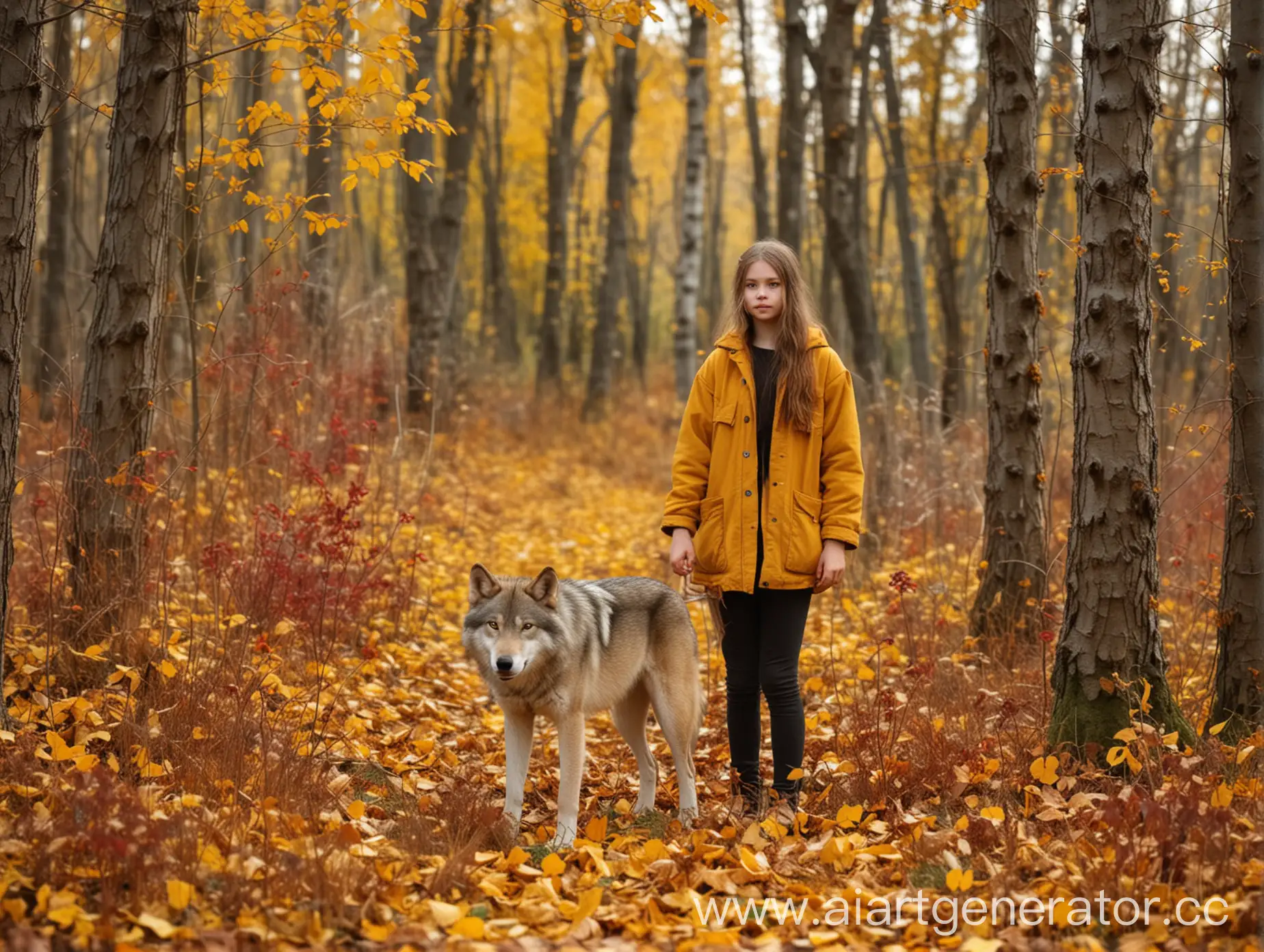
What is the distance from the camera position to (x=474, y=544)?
10.2m

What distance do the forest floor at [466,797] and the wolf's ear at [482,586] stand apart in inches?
30.3

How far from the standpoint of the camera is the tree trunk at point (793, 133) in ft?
42.5

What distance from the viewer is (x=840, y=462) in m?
4.43

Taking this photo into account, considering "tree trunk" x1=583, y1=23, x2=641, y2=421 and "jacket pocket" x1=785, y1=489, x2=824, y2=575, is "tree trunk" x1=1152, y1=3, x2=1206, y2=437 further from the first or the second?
"jacket pocket" x1=785, y1=489, x2=824, y2=575

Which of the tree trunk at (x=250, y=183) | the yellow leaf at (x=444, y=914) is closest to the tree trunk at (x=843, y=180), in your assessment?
the tree trunk at (x=250, y=183)

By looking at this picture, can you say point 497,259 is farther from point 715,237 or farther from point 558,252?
point 715,237

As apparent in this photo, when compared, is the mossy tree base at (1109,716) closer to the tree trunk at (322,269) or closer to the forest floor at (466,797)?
the forest floor at (466,797)

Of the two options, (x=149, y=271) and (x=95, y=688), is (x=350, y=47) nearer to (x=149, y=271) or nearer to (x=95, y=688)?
(x=149, y=271)

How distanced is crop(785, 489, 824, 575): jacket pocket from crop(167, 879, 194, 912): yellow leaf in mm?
2433

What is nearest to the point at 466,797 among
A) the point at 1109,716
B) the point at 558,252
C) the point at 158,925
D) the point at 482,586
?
the point at 482,586

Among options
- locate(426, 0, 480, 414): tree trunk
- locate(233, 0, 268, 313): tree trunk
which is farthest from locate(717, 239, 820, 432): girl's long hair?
locate(426, 0, 480, 414): tree trunk

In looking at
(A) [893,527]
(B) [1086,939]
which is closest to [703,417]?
(B) [1086,939]

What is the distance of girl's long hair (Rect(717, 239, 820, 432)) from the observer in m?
4.39

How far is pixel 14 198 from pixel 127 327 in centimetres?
121
